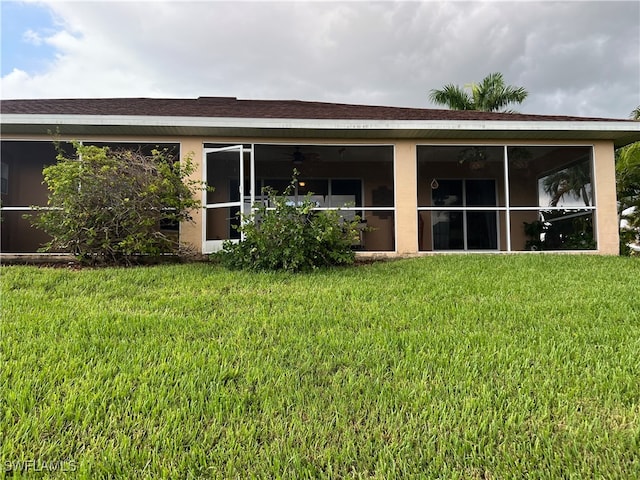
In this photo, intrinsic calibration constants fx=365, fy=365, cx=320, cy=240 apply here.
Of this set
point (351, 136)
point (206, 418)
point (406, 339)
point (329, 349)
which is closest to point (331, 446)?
point (206, 418)

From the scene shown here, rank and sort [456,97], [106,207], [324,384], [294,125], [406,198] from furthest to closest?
[456,97]
[406,198]
[294,125]
[106,207]
[324,384]

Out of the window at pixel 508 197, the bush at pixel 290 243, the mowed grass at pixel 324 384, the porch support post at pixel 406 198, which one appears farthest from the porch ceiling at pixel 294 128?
the mowed grass at pixel 324 384

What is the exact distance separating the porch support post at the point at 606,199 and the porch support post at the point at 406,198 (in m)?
3.91

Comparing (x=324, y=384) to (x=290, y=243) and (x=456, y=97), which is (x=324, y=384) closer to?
(x=290, y=243)

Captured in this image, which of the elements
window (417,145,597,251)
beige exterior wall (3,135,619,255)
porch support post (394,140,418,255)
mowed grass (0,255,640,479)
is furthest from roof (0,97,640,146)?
mowed grass (0,255,640,479)

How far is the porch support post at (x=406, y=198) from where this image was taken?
25.3 feet

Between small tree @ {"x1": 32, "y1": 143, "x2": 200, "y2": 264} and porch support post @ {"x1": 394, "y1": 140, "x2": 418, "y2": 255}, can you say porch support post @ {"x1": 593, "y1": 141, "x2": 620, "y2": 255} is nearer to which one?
porch support post @ {"x1": 394, "y1": 140, "x2": 418, "y2": 255}

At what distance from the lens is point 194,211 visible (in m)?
7.37

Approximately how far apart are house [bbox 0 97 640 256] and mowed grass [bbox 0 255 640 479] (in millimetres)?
3405

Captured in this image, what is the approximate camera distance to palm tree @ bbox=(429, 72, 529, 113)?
57.1ft

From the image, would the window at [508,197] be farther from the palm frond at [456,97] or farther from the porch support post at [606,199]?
the palm frond at [456,97]

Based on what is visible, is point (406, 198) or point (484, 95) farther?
point (484, 95)

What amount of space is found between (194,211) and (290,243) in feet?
9.74

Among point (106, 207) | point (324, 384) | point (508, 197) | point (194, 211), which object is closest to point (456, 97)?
point (508, 197)
